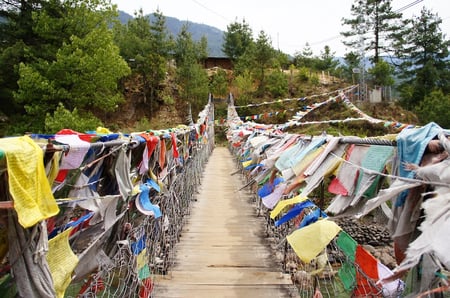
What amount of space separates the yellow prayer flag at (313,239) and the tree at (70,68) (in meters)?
12.8

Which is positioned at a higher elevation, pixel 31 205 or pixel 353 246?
pixel 31 205

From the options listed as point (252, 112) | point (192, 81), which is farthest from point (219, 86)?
point (252, 112)

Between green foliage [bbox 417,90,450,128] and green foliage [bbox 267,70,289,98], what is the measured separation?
7.82 m

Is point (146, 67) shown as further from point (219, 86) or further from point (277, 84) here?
point (277, 84)

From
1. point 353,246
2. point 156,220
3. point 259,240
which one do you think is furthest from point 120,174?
point 259,240

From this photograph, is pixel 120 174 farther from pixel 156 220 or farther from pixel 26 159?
pixel 156 220

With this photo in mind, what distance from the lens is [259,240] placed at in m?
3.87

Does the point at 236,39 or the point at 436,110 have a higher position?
the point at 236,39

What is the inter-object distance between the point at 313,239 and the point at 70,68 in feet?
43.3

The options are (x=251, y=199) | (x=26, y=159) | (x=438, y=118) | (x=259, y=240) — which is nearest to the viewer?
(x=26, y=159)

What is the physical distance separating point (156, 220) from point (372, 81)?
68.9 ft

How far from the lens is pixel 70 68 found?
42.4 feet

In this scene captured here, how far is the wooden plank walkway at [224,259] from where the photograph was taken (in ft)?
9.09

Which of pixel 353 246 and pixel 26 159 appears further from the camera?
pixel 353 246
